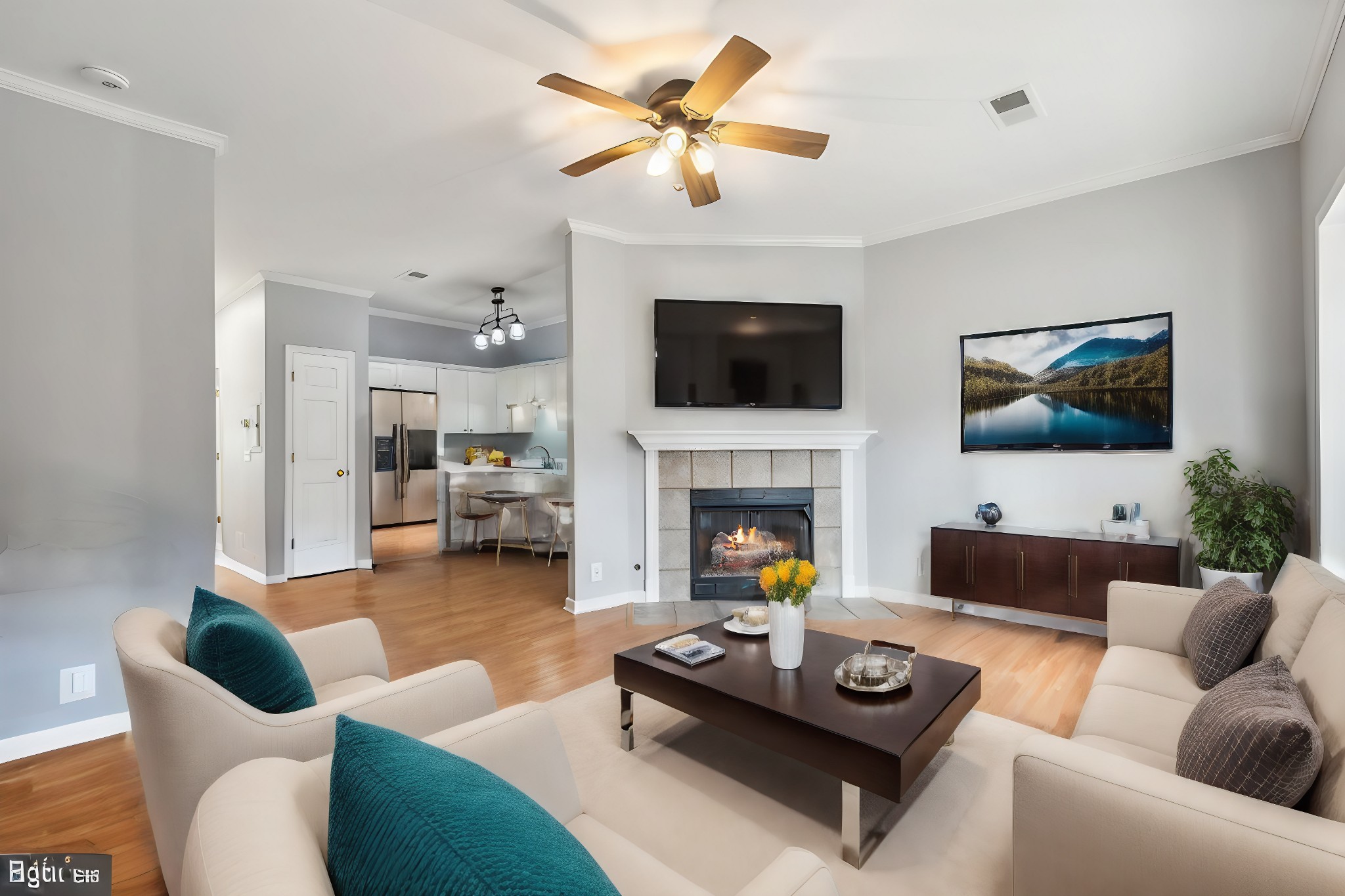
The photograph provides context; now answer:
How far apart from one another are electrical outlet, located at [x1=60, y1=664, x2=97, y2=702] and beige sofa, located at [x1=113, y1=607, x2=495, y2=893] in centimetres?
150

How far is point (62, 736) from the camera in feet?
8.42

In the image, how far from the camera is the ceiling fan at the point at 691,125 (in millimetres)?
2301

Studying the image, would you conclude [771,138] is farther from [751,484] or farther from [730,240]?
[751,484]

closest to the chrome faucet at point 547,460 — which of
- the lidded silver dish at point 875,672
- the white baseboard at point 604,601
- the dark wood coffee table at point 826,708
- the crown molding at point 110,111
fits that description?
the white baseboard at point 604,601

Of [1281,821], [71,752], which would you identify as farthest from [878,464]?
[71,752]

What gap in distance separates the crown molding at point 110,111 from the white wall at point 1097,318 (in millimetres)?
4182

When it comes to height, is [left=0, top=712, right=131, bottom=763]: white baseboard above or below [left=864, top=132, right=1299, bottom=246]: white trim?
below

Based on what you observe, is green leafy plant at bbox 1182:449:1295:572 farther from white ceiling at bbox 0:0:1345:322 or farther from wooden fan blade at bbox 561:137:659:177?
wooden fan blade at bbox 561:137:659:177

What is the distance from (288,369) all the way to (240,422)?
0.94 meters

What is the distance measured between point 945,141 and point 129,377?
4.13 meters

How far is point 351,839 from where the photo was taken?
0.70 meters

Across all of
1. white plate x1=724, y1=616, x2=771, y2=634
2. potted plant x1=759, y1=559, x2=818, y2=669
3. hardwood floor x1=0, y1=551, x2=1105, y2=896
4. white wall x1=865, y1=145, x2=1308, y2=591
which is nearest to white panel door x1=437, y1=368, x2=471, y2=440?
hardwood floor x1=0, y1=551, x2=1105, y2=896

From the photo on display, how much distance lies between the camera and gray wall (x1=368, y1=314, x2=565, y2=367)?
729 centimetres

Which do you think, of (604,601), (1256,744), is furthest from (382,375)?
(1256,744)
